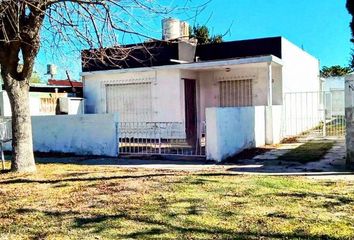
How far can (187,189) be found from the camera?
7434 millimetres

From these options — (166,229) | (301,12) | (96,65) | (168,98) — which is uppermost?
(301,12)

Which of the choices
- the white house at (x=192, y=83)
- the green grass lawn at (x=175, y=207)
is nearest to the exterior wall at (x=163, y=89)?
the white house at (x=192, y=83)

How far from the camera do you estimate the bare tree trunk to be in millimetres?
9750

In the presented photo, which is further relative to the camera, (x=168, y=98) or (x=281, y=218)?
(x=168, y=98)

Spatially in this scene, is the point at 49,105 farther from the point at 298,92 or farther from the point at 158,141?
the point at 298,92

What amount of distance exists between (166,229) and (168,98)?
→ 12.4 metres

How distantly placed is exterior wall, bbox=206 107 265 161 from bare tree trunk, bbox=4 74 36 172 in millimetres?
4617

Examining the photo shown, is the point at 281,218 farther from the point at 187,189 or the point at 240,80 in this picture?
the point at 240,80

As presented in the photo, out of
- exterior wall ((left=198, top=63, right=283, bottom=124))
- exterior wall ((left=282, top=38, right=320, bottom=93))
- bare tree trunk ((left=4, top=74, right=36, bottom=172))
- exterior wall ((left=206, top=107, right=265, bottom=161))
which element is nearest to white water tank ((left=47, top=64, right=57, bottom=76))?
bare tree trunk ((left=4, top=74, right=36, bottom=172))

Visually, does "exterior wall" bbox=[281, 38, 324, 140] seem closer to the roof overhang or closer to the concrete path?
the roof overhang

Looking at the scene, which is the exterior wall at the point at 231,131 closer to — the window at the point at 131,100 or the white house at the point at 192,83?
the white house at the point at 192,83

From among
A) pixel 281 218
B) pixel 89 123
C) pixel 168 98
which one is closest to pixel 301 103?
pixel 168 98

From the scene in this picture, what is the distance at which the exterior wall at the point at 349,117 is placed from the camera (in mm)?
9797

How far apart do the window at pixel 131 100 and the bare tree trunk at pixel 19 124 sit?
27.9 ft
